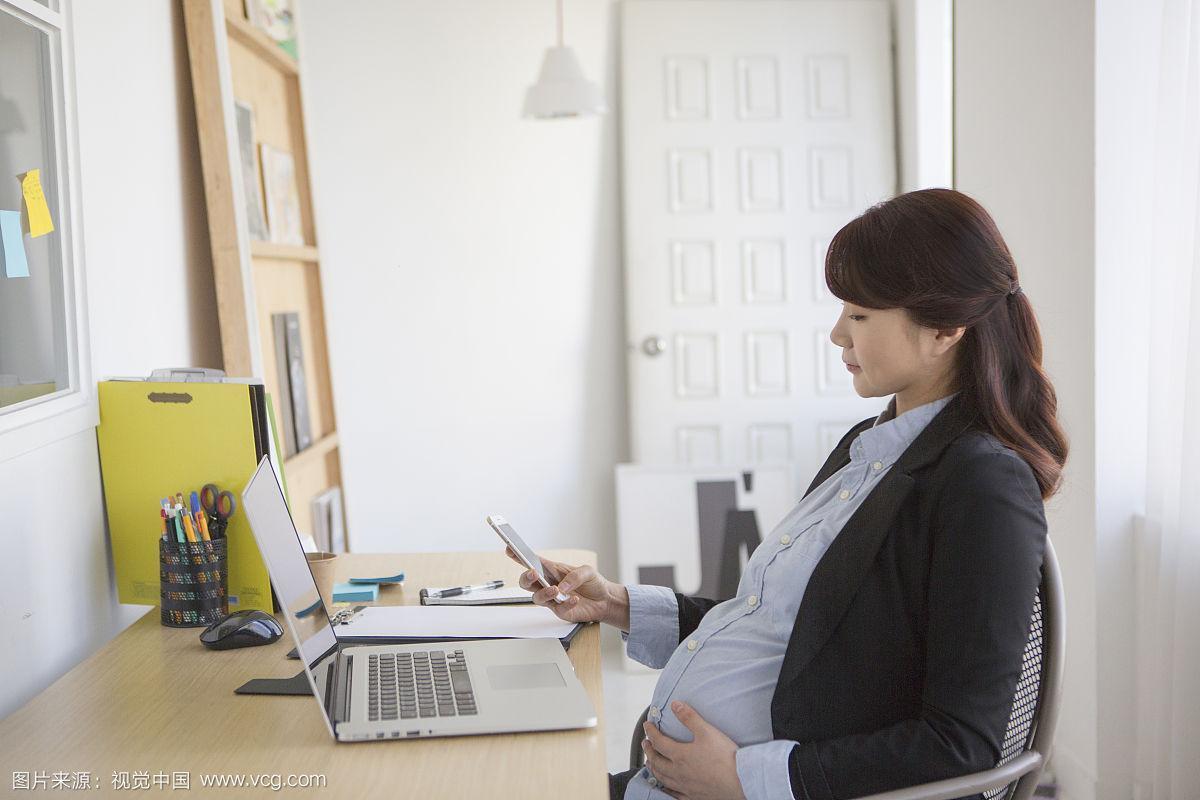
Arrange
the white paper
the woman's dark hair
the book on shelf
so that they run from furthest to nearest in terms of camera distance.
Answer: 1. the book on shelf
2. the white paper
3. the woman's dark hair

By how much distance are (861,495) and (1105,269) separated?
55.4 inches

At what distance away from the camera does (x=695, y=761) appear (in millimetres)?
1265

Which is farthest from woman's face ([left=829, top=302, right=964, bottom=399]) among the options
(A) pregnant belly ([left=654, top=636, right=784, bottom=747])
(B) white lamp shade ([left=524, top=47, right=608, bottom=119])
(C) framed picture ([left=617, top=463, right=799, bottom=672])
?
(C) framed picture ([left=617, top=463, right=799, bottom=672])

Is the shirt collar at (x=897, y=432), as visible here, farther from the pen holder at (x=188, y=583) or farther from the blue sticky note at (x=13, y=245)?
the blue sticky note at (x=13, y=245)

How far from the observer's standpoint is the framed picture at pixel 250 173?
2.53 metres

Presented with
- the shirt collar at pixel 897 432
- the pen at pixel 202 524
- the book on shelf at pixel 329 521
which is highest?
the shirt collar at pixel 897 432

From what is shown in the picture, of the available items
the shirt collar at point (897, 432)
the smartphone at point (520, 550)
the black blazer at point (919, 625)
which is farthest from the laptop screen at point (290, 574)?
the shirt collar at point (897, 432)

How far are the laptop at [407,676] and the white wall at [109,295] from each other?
16.0 inches

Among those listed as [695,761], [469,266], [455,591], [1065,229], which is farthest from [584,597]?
[469,266]

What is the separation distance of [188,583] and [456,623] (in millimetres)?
399

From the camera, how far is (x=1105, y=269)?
2.44 metres

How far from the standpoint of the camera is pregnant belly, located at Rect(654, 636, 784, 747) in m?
1.30

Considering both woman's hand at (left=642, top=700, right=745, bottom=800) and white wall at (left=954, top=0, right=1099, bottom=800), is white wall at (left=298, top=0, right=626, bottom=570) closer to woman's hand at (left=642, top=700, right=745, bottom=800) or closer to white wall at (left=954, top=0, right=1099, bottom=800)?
white wall at (left=954, top=0, right=1099, bottom=800)

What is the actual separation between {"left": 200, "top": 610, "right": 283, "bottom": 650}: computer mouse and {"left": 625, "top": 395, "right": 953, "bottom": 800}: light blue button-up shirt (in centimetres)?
53
